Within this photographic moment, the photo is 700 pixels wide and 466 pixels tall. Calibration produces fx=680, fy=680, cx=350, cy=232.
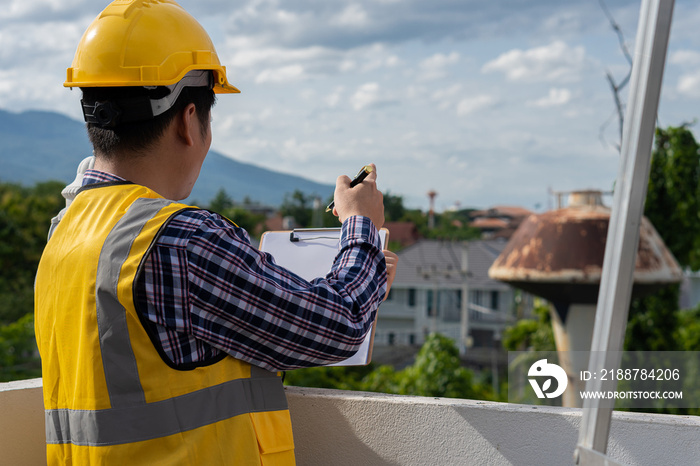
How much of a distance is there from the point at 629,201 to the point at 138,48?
1040 mm

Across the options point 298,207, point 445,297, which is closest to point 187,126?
point 445,297

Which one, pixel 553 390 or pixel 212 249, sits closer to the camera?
pixel 212 249

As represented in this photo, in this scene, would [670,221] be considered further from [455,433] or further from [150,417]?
[150,417]

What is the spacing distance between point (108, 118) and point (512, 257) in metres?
8.55

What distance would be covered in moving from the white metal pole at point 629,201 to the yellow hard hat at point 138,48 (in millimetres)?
918

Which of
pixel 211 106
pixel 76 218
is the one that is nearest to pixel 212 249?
pixel 76 218

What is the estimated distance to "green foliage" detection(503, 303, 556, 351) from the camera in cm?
1409

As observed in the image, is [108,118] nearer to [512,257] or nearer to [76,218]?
[76,218]

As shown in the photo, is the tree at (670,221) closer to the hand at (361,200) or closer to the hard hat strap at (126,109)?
the hand at (361,200)

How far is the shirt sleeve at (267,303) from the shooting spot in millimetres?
1272

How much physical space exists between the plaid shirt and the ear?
0.17 metres

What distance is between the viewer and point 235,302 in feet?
4.20

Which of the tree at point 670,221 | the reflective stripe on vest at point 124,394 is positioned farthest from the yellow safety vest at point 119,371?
the tree at point 670,221

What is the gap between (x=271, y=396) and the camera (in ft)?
4.96
